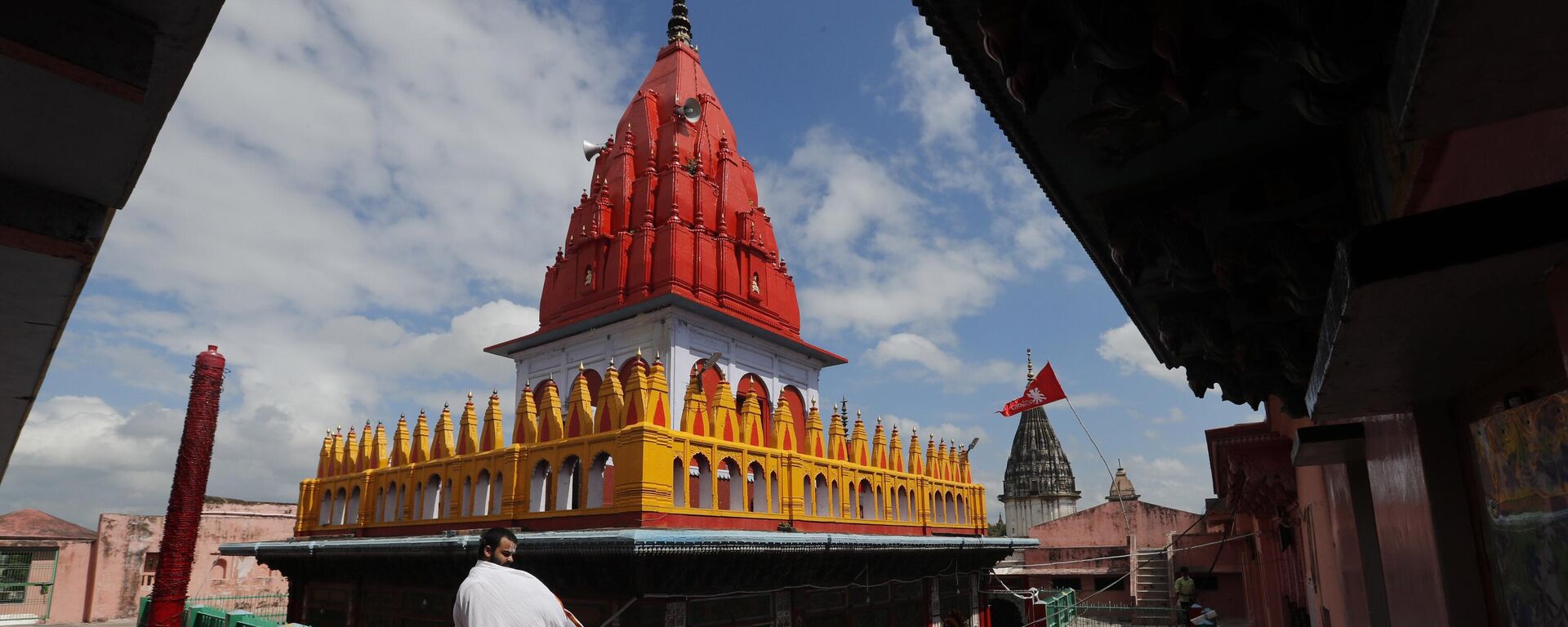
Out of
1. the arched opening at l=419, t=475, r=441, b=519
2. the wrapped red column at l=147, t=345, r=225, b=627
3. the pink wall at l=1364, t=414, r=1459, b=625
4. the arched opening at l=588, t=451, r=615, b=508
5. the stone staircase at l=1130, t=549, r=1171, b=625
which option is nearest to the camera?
the pink wall at l=1364, t=414, r=1459, b=625

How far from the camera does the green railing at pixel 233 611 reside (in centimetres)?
1240

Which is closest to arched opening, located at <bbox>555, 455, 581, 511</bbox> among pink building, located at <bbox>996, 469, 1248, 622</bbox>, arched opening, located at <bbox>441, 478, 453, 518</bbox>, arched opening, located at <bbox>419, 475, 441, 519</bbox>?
arched opening, located at <bbox>441, 478, 453, 518</bbox>

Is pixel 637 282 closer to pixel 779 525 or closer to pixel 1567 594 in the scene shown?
pixel 779 525

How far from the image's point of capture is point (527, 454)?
10805 mm

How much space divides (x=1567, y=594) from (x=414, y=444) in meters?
13.2

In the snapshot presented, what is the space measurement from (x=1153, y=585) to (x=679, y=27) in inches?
984

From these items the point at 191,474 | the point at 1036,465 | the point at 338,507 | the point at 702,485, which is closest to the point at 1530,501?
the point at 702,485

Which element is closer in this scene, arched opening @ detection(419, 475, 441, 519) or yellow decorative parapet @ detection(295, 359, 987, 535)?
yellow decorative parapet @ detection(295, 359, 987, 535)

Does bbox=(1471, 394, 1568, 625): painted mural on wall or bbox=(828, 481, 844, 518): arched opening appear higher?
bbox=(828, 481, 844, 518): arched opening

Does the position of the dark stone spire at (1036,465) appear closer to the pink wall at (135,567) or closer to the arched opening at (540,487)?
the pink wall at (135,567)

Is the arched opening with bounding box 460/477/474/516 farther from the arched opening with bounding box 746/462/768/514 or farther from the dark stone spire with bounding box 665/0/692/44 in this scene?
the dark stone spire with bounding box 665/0/692/44

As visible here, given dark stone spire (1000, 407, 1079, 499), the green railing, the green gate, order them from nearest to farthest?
the green railing, the green gate, dark stone spire (1000, 407, 1079, 499)

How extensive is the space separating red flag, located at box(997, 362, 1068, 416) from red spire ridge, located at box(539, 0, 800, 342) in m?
5.35

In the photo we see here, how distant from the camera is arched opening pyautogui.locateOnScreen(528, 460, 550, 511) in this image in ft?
34.8
